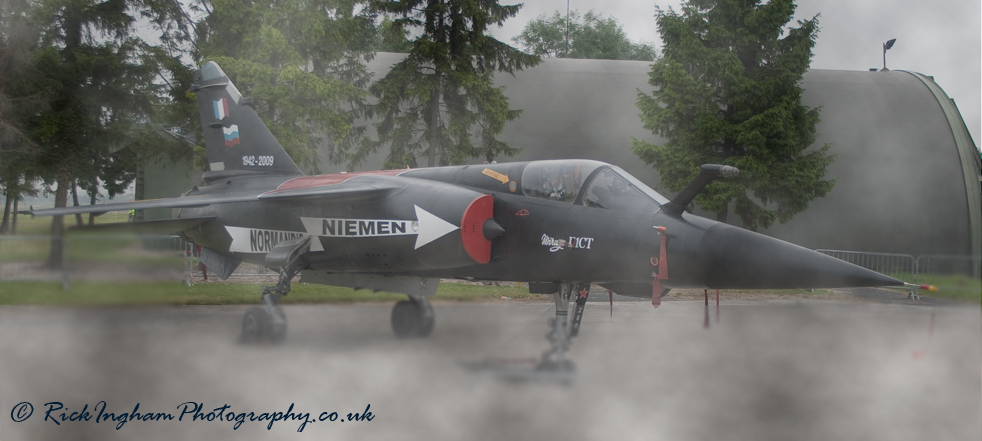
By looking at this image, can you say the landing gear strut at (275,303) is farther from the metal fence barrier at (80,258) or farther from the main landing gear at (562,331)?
the main landing gear at (562,331)

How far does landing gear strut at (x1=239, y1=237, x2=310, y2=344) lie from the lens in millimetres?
5781

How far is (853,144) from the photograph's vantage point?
296 inches

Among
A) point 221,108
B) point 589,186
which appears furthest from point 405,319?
point 221,108

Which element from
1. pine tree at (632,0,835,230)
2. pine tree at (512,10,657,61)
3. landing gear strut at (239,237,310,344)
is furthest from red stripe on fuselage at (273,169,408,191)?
pine tree at (512,10,657,61)

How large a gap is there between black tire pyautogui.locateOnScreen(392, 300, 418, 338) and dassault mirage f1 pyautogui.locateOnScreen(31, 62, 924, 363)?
0.6 inches

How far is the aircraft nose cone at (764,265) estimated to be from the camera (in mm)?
4066

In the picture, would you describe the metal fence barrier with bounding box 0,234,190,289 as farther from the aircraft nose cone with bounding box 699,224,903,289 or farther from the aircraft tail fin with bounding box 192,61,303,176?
the aircraft nose cone with bounding box 699,224,903,289

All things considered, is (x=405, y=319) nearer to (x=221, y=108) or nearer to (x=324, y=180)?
(x=324, y=180)

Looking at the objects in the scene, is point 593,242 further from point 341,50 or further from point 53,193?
point 341,50

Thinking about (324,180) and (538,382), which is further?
(324,180)

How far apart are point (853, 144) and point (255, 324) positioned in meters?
7.62

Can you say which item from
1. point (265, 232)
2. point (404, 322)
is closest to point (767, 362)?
point (404, 322)

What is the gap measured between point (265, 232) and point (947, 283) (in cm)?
→ 673

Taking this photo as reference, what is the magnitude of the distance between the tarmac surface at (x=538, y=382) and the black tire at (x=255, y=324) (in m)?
0.31
